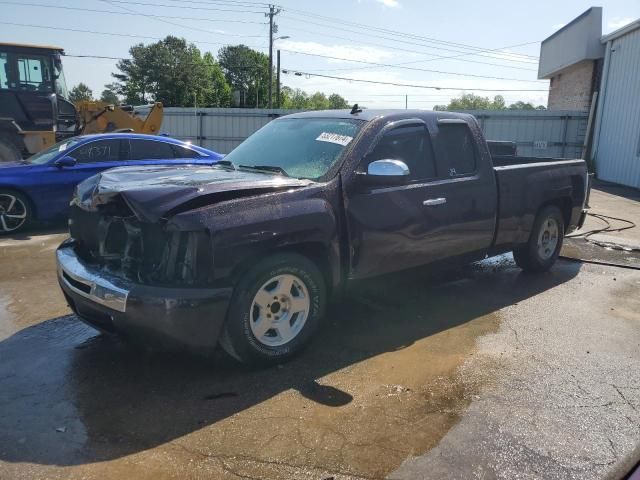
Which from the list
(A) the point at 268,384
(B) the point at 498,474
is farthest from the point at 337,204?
(B) the point at 498,474

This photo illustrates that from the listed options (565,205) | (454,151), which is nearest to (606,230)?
(565,205)

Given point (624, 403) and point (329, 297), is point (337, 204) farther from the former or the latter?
point (624, 403)

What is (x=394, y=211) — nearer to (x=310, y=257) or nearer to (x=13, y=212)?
(x=310, y=257)

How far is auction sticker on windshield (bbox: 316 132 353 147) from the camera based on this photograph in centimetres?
436

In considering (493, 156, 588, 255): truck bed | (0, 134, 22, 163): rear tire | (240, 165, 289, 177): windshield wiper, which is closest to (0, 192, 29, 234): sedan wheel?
(0, 134, 22, 163): rear tire

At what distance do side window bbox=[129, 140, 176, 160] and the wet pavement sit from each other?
4.19 m

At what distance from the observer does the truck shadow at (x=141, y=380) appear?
297 cm

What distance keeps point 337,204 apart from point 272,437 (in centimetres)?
175

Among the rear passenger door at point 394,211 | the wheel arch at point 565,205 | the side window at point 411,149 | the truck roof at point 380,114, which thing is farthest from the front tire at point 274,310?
the wheel arch at point 565,205

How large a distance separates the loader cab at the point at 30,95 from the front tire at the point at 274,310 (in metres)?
9.55

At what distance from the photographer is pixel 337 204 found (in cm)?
402

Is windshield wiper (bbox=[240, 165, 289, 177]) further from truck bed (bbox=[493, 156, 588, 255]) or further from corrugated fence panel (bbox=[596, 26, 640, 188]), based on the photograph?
corrugated fence panel (bbox=[596, 26, 640, 188])

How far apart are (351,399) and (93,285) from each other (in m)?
1.80

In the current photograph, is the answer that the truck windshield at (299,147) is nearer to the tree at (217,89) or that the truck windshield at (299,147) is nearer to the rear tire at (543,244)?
the rear tire at (543,244)
